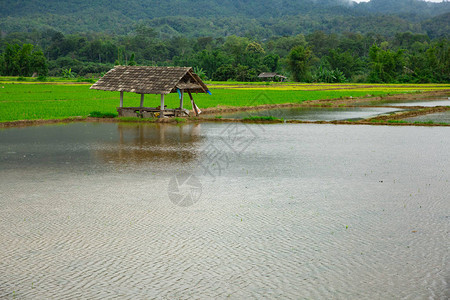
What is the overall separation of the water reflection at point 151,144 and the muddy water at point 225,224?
126 millimetres

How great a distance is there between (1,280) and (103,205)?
286cm

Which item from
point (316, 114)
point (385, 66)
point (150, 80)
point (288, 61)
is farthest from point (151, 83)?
point (385, 66)

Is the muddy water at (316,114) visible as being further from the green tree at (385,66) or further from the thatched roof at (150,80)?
the green tree at (385,66)

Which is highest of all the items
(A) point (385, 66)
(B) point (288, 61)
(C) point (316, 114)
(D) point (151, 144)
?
(B) point (288, 61)

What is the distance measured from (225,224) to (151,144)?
8.34 meters

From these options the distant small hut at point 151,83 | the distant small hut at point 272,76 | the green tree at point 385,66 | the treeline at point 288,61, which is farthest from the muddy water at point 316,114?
the distant small hut at point 272,76

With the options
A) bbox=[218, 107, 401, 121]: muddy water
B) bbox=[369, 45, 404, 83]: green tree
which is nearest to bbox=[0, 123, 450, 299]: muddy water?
bbox=[218, 107, 401, 121]: muddy water

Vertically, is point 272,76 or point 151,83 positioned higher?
point 151,83

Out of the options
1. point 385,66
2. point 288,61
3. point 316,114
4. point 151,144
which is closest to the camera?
A: point 151,144

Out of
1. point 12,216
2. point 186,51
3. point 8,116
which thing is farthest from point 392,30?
point 12,216

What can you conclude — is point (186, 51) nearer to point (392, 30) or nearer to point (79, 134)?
point (392, 30)

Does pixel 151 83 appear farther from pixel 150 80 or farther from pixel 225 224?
pixel 225 224

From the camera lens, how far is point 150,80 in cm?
2203

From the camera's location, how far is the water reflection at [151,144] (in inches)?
485
